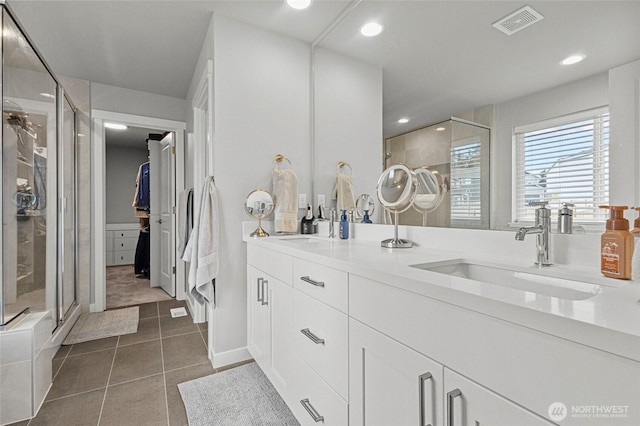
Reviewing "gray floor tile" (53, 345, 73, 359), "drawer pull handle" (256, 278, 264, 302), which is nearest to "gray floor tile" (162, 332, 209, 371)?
"gray floor tile" (53, 345, 73, 359)

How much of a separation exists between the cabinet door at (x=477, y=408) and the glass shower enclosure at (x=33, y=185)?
215cm

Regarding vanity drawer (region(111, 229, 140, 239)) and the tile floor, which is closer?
the tile floor

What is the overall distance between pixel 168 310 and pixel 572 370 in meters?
3.55

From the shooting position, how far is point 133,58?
2744mm

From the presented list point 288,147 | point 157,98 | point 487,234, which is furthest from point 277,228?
point 157,98

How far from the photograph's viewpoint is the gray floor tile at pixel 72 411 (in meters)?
1.55

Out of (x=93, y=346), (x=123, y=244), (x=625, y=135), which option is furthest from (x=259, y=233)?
(x=123, y=244)

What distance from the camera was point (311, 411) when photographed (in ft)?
4.04

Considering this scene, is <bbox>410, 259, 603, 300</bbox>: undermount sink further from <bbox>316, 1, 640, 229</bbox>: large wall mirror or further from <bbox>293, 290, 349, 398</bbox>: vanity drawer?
<bbox>293, 290, 349, 398</bbox>: vanity drawer

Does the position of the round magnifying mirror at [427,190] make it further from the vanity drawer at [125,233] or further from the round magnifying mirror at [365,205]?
the vanity drawer at [125,233]

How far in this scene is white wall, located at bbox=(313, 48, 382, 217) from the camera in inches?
73.5

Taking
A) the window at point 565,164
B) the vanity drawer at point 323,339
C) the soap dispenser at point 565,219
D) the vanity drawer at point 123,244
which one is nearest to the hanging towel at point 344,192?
the vanity drawer at point 323,339

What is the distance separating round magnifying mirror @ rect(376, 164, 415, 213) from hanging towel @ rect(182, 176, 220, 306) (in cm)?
112

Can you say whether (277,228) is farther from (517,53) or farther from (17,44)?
(17,44)
